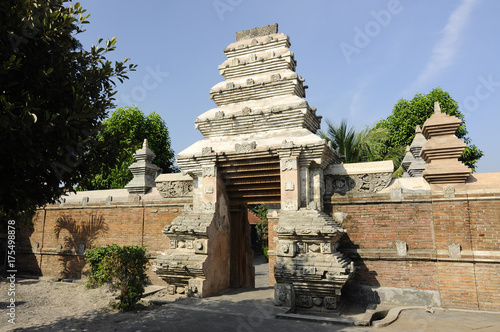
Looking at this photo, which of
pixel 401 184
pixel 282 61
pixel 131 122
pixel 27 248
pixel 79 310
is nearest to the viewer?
pixel 79 310

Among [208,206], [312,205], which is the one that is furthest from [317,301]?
[208,206]

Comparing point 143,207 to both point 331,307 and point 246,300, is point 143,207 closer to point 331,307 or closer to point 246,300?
point 246,300

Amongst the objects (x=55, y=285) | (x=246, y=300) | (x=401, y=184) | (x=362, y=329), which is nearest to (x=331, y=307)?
(x=362, y=329)

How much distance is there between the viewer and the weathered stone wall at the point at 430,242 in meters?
8.81

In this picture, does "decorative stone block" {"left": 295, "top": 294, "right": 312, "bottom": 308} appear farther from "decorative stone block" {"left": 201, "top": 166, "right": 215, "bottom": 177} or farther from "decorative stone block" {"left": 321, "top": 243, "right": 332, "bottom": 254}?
"decorative stone block" {"left": 201, "top": 166, "right": 215, "bottom": 177}

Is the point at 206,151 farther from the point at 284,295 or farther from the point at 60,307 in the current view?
the point at 60,307

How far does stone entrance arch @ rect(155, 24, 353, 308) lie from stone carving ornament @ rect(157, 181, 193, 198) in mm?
1332

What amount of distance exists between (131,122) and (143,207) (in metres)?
15.2

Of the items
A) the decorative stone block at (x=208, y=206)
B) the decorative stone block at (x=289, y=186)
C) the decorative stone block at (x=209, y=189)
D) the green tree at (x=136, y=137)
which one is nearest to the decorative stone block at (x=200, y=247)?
the decorative stone block at (x=208, y=206)

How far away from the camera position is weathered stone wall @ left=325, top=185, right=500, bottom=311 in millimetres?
8812

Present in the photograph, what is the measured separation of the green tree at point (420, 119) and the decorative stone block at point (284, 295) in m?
19.2

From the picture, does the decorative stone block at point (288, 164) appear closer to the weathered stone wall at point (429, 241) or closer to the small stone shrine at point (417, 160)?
the weathered stone wall at point (429, 241)

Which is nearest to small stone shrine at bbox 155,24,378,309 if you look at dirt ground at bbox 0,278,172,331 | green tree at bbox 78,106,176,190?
dirt ground at bbox 0,278,172,331

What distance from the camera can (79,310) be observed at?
367 inches
